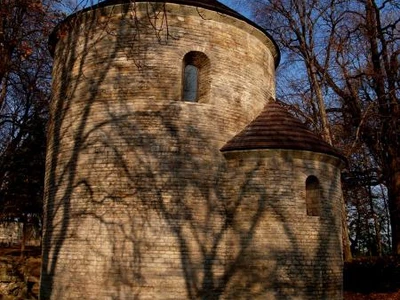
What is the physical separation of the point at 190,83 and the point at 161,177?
2862 millimetres

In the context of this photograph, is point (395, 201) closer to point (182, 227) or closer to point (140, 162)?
point (182, 227)

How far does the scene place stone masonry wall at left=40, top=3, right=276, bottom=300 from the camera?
34.3 ft

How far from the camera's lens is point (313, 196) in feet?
39.0

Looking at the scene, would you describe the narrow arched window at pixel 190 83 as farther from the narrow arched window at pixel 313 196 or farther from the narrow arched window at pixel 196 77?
the narrow arched window at pixel 313 196

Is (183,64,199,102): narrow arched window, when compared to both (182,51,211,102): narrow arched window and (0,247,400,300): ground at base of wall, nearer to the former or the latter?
(182,51,211,102): narrow arched window

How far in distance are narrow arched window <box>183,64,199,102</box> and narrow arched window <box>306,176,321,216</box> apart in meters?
3.79

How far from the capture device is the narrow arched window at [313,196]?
11.7 metres

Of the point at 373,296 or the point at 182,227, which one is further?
the point at 373,296

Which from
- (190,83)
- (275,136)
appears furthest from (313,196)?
(190,83)

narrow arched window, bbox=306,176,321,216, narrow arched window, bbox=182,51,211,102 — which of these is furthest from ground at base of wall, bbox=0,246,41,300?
narrow arched window, bbox=306,176,321,216

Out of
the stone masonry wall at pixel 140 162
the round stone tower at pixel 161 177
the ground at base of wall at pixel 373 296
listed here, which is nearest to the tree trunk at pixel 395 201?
the ground at base of wall at pixel 373 296

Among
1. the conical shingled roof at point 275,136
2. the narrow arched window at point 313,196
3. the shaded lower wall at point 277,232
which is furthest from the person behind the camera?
the narrow arched window at point 313,196

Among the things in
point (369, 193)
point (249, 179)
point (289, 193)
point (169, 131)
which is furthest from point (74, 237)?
point (369, 193)

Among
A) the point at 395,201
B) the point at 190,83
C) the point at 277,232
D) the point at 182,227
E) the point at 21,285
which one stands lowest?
the point at 21,285
